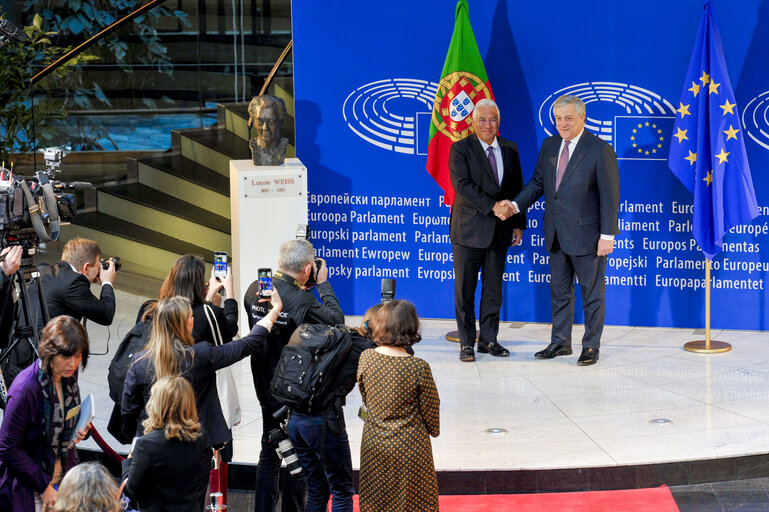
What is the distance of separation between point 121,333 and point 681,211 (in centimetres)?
401

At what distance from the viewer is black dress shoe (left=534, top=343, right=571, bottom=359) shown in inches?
277

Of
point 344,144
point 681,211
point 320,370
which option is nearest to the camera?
point 320,370

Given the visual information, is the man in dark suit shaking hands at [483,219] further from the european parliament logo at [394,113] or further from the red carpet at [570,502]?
the red carpet at [570,502]

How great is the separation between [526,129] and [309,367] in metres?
4.01

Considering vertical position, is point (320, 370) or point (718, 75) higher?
point (718, 75)

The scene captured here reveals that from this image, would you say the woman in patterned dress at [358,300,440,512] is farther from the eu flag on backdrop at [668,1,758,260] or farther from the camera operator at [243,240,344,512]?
the eu flag on backdrop at [668,1,758,260]

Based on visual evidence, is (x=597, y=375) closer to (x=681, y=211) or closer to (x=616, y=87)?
(x=681, y=211)

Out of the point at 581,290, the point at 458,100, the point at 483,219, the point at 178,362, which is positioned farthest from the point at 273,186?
the point at 178,362

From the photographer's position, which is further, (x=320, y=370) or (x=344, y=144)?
(x=344, y=144)

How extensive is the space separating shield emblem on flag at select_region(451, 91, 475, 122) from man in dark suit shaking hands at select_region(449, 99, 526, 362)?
40 centimetres

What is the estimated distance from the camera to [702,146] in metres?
7.04

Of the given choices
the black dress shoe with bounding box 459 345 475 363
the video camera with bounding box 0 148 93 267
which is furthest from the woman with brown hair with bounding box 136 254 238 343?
the black dress shoe with bounding box 459 345 475 363

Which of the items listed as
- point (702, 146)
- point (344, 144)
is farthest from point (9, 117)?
point (702, 146)

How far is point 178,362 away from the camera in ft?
12.9
